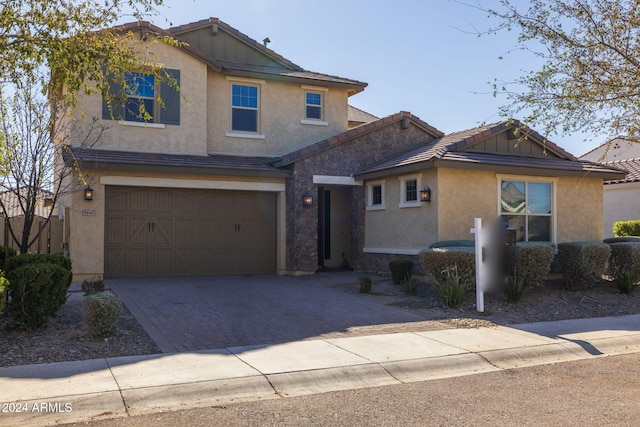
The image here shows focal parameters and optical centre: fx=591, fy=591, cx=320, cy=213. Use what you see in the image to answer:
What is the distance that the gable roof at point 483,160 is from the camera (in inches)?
555

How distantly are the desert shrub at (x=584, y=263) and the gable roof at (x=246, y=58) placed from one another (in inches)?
357

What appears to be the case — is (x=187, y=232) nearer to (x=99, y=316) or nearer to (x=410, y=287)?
(x=410, y=287)

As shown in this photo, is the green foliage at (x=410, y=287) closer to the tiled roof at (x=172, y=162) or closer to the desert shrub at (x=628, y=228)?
the tiled roof at (x=172, y=162)

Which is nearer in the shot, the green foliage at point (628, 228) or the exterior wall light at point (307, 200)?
the exterior wall light at point (307, 200)

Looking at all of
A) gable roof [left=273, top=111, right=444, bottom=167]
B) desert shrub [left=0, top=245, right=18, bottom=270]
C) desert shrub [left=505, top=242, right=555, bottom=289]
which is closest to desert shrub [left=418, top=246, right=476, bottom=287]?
desert shrub [left=505, top=242, right=555, bottom=289]

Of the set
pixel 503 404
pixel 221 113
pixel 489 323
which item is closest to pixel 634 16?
pixel 489 323

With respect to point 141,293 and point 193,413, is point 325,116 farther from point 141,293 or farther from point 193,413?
point 193,413

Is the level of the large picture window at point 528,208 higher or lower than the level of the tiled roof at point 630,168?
lower

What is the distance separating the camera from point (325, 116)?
63.2ft

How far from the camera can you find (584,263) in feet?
43.3

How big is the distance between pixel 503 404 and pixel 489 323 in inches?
168

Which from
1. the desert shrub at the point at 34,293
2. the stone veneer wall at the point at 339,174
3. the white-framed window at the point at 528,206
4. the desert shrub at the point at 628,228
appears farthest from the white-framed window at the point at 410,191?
the desert shrub at the point at 628,228

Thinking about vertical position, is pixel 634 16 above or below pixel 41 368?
above

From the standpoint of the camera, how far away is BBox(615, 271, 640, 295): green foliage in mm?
13281
